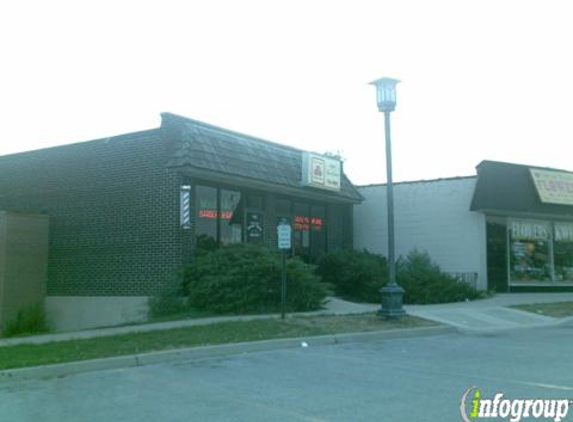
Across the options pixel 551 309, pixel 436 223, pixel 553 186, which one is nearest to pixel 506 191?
pixel 553 186

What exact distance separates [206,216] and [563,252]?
15244 mm

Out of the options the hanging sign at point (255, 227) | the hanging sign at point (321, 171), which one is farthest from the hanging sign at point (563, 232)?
the hanging sign at point (255, 227)

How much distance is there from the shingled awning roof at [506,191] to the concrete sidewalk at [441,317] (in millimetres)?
3410

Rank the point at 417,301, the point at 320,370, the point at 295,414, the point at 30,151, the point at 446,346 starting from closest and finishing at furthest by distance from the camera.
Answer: the point at 295,414 < the point at 320,370 < the point at 446,346 < the point at 417,301 < the point at 30,151

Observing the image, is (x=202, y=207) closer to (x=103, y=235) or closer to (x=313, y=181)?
(x=103, y=235)

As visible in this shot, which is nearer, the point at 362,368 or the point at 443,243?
the point at 362,368

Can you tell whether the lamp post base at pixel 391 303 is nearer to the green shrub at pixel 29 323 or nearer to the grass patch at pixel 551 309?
the grass patch at pixel 551 309

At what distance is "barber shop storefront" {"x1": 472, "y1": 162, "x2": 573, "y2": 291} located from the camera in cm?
2375

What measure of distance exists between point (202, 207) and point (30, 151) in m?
6.68

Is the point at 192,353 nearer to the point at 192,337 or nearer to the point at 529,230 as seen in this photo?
the point at 192,337

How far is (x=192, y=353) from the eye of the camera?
1155 cm

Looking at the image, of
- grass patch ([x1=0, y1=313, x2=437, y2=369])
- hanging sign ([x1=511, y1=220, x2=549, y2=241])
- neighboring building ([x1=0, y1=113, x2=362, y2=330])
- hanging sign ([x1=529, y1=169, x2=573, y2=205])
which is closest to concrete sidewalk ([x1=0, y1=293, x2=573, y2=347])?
grass patch ([x1=0, y1=313, x2=437, y2=369])

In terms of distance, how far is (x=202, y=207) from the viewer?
63.9ft

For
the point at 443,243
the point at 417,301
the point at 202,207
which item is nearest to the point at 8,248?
the point at 202,207
